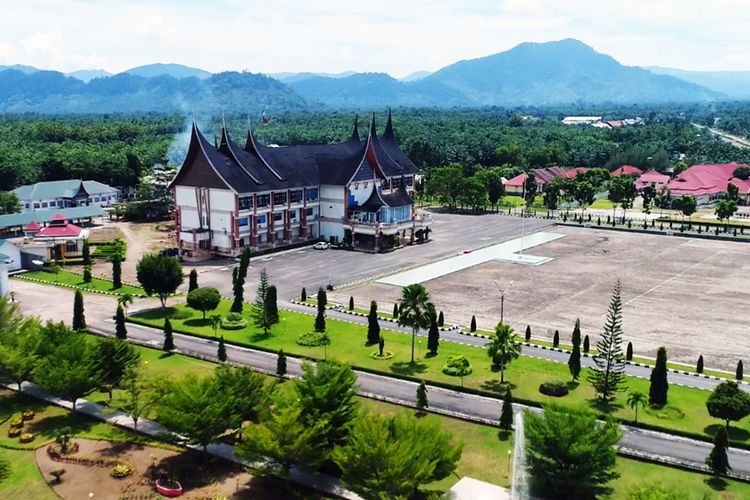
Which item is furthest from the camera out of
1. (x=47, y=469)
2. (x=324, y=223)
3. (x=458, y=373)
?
(x=324, y=223)

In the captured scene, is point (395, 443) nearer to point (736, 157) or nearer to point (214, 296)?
point (214, 296)

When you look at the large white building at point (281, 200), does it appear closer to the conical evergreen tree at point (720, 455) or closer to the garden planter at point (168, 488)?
the garden planter at point (168, 488)

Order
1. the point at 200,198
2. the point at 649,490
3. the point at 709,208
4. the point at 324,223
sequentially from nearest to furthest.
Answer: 1. the point at 649,490
2. the point at 200,198
3. the point at 324,223
4. the point at 709,208

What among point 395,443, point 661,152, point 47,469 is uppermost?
point 661,152

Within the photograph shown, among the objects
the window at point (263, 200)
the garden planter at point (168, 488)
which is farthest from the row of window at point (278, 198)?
the garden planter at point (168, 488)

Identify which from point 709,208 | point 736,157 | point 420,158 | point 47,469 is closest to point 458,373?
point 47,469
